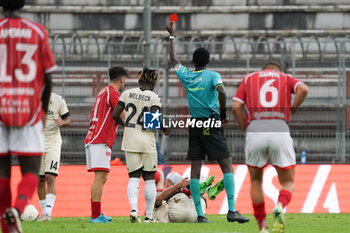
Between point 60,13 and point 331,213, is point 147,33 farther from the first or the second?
point 60,13

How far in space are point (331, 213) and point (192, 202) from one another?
422 centimetres

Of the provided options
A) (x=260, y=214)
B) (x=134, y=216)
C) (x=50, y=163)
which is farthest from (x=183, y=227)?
(x=50, y=163)

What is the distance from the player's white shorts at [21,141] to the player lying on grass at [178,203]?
4969 millimetres

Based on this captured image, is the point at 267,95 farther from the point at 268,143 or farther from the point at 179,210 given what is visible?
the point at 179,210

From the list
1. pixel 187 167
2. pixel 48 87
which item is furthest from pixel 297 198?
pixel 48 87

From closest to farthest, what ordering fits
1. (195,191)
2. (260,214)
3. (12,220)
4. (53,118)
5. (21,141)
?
(12,220)
(21,141)
(260,214)
(195,191)
(53,118)

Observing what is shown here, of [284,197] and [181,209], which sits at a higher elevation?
[284,197]

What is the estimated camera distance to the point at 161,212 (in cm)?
1259

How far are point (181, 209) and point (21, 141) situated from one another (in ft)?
16.7

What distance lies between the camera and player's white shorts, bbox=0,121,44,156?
7570 mm

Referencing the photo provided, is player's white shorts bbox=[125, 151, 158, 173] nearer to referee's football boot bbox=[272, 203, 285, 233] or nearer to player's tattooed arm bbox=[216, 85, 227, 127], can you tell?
player's tattooed arm bbox=[216, 85, 227, 127]

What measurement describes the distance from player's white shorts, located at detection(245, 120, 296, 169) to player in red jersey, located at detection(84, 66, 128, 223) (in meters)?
3.49

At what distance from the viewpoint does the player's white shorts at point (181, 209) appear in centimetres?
1238

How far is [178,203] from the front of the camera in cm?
1243
